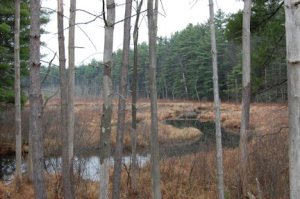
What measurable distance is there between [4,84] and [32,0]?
11.6 meters

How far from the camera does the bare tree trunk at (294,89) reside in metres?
1.24

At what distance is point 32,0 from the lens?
140 inches

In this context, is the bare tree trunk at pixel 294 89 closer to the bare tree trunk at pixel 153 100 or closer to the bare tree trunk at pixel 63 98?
the bare tree trunk at pixel 153 100

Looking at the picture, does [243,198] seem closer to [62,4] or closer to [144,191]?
[144,191]

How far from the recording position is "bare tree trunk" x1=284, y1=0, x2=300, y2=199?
1.24 meters

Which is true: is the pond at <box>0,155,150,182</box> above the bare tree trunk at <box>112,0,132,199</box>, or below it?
below

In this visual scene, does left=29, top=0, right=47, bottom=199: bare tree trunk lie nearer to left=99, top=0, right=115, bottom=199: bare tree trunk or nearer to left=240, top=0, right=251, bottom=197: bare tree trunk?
left=99, top=0, right=115, bottom=199: bare tree trunk

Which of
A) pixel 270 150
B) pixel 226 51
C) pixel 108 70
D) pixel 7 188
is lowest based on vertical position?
pixel 7 188

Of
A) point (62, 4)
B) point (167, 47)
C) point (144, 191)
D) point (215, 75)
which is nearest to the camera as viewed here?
point (215, 75)

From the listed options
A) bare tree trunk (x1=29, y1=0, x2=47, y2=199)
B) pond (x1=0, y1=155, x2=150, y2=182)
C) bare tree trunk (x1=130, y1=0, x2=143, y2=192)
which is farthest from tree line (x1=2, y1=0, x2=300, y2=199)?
pond (x1=0, y1=155, x2=150, y2=182)

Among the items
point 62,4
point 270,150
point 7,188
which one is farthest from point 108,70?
point 7,188

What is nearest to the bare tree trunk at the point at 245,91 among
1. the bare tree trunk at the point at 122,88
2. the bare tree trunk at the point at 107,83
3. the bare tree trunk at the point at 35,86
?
the bare tree trunk at the point at 122,88

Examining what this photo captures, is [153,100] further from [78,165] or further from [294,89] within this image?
[294,89]

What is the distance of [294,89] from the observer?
1.25m
